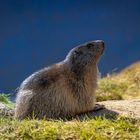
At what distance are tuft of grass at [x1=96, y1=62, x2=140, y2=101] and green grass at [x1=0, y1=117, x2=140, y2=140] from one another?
5.63 m

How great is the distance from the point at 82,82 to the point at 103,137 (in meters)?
2.63

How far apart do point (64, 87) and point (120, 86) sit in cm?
494

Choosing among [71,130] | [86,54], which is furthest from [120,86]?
[71,130]

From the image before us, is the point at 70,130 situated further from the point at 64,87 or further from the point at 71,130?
the point at 64,87

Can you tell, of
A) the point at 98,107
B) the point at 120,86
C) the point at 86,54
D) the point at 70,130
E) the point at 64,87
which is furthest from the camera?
the point at 120,86

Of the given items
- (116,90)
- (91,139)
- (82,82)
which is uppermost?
(116,90)

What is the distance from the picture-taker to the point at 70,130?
579cm

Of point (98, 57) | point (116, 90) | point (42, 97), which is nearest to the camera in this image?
point (42, 97)

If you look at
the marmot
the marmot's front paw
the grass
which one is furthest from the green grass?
the marmot's front paw

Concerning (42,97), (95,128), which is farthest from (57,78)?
(95,128)

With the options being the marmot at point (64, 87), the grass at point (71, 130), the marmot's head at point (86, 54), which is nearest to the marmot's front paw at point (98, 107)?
the marmot at point (64, 87)

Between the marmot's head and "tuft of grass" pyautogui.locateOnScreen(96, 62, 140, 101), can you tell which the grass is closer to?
the marmot's head

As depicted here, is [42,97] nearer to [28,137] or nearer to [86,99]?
[86,99]

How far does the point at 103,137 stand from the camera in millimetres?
5641
